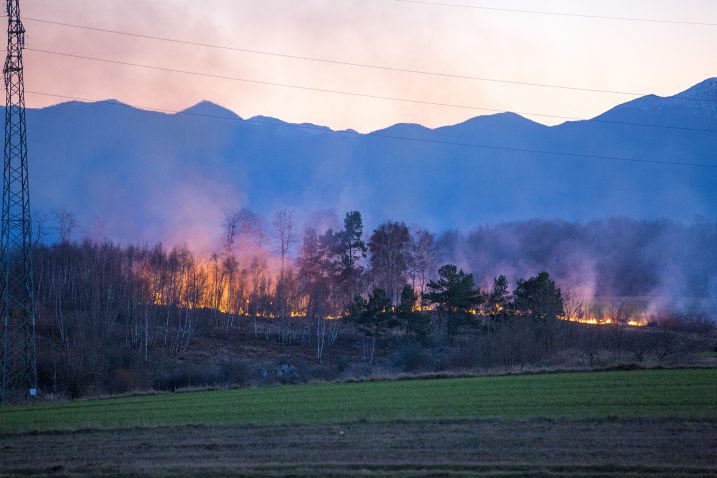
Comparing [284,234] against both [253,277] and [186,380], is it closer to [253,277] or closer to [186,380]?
[253,277]

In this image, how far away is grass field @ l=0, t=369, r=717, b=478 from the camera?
Answer: 16703 mm

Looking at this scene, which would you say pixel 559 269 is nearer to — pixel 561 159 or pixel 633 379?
pixel 561 159

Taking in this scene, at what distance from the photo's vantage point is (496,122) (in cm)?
19475

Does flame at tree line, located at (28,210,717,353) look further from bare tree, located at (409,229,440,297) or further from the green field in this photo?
the green field

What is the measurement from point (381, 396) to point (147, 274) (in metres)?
60.5

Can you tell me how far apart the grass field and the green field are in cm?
9

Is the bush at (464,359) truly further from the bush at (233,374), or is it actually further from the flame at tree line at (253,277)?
the flame at tree line at (253,277)

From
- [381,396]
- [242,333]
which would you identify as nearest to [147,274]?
[242,333]

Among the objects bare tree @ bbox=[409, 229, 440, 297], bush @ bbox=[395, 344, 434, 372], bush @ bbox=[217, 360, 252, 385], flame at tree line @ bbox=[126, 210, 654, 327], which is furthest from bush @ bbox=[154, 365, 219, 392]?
bare tree @ bbox=[409, 229, 440, 297]

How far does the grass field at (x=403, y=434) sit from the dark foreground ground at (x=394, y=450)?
4cm

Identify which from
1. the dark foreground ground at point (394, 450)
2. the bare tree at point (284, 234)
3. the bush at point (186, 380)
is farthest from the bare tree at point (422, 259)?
the dark foreground ground at point (394, 450)

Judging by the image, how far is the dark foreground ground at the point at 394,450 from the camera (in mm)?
16172

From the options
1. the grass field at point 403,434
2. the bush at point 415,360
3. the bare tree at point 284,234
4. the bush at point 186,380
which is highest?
the bare tree at point 284,234

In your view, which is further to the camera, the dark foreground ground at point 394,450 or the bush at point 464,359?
the bush at point 464,359
